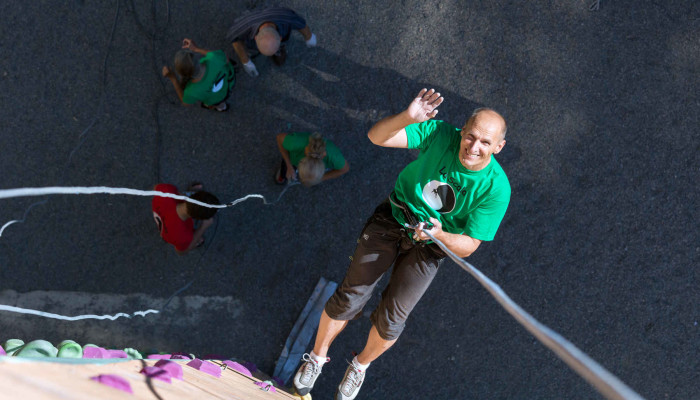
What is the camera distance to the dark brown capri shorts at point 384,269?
9.44ft

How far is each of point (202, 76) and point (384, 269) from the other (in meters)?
1.74

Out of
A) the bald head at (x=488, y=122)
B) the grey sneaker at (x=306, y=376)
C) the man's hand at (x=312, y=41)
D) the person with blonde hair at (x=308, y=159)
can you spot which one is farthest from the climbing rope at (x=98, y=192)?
the bald head at (x=488, y=122)

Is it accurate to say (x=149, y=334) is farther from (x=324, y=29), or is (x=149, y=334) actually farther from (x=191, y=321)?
(x=324, y=29)

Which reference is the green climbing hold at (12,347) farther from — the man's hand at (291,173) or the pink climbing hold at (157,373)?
the man's hand at (291,173)

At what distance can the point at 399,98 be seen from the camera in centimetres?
365

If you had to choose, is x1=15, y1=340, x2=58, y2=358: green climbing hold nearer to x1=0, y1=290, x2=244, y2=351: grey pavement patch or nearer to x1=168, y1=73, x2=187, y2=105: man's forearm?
x1=0, y1=290, x2=244, y2=351: grey pavement patch

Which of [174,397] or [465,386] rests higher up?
[174,397]

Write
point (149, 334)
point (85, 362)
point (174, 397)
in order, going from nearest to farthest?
point (85, 362) < point (174, 397) < point (149, 334)

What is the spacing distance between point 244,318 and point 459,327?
5.24 feet

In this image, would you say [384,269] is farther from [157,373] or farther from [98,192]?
[98,192]

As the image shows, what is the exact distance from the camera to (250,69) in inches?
139

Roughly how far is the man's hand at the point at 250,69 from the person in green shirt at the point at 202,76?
0.13 m

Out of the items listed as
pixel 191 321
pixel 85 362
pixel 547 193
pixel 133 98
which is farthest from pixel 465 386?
pixel 133 98

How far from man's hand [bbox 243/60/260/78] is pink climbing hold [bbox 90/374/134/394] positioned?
7.83 feet
